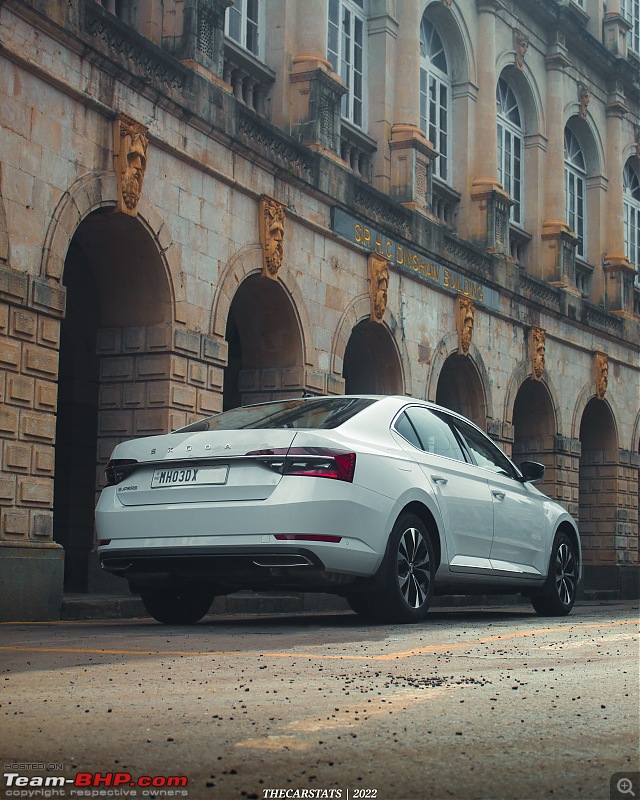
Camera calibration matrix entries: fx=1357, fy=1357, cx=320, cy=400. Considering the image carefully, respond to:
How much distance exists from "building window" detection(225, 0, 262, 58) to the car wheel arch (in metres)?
11.4

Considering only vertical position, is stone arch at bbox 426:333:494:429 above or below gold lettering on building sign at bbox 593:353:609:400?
below

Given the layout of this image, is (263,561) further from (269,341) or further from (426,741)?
(269,341)

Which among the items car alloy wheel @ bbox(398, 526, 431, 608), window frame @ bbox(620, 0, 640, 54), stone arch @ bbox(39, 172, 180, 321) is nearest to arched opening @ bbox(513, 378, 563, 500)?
window frame @ bbox(620, 0, 640, 54)

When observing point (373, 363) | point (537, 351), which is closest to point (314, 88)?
point (373, 363)

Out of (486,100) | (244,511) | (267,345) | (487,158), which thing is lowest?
(244,511)

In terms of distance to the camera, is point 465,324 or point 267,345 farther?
point 465,324

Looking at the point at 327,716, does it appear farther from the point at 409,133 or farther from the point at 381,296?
the point at 409,133

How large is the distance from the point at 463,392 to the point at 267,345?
6936 mm

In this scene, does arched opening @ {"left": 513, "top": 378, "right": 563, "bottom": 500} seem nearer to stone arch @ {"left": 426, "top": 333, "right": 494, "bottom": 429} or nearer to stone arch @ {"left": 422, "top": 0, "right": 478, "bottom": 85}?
stone arch @ {"left": 426, "top": 333, "right": 494, "bottom": 429}

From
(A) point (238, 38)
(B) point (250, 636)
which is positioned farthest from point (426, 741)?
(A) point (238, 38)

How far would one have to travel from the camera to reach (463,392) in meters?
24.8

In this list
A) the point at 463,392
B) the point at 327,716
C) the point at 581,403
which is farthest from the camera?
the point at 581,403

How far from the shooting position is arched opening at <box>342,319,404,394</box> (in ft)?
70.2

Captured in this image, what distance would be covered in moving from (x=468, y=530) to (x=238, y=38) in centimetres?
1145
